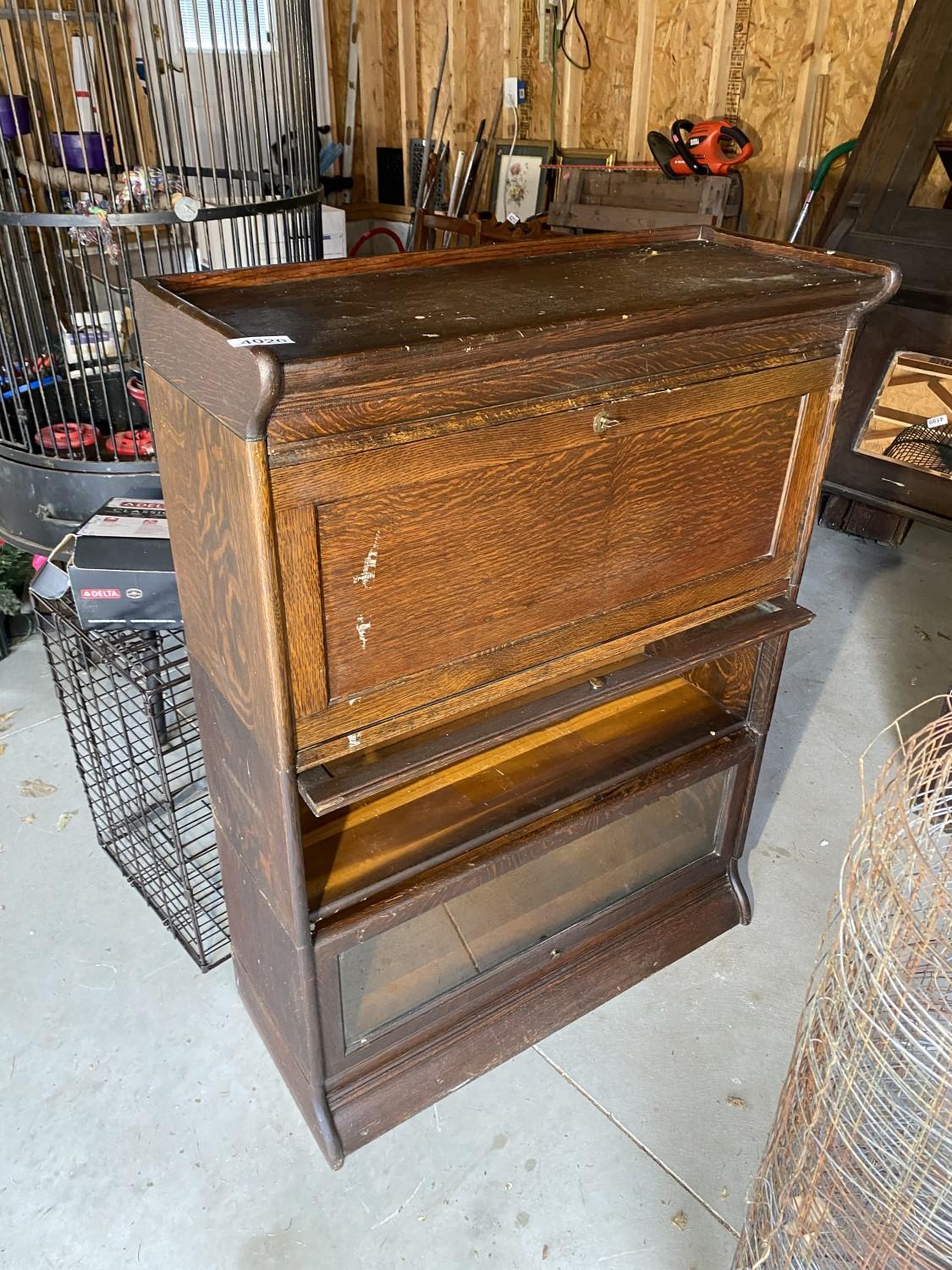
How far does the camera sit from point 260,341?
0.86 m

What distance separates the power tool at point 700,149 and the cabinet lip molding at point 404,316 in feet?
7.31

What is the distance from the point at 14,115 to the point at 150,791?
61.1 inches

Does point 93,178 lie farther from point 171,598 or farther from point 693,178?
point 693,178

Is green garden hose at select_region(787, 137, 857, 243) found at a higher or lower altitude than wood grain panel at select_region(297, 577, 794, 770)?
higher

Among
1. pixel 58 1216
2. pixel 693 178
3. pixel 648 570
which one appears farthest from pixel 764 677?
pixel 693 178

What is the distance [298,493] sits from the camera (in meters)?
0.89

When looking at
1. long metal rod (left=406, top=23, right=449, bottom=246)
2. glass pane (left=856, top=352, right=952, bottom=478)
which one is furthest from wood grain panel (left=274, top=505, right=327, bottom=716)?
long metal rod (left=406, top=23, right=449, bottom=246)

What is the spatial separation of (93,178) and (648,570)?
5.23ft

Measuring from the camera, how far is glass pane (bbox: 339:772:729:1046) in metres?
1.36

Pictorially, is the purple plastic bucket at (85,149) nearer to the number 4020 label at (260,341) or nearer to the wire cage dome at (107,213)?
the wire cage dome at (107,213)

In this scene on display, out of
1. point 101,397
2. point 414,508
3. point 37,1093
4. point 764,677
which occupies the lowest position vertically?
point 37,1093

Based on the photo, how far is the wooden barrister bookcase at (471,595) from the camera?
0.94m

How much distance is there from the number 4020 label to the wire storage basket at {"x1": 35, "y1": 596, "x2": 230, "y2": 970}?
0.78m

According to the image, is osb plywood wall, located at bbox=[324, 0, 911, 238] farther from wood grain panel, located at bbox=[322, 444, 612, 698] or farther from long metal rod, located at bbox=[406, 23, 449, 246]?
wood grain panel, located at bbox=[322, 444, 612, 698]
